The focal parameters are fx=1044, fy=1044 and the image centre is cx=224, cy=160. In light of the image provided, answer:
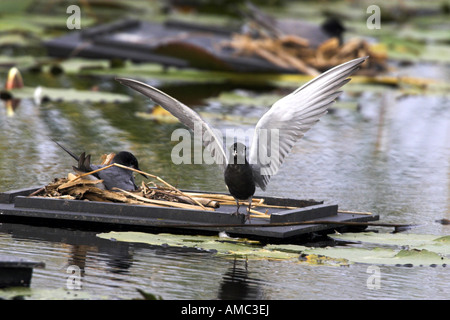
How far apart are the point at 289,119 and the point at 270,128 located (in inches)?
4.3

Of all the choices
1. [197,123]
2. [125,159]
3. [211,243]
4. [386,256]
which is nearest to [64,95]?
[125,159]

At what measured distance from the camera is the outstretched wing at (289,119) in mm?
5191

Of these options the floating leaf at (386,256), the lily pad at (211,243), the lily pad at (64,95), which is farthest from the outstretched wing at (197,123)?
the lily pad at (64,95)

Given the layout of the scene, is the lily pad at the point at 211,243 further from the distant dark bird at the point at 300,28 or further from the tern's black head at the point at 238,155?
the distant dark bird at the point at 300,28

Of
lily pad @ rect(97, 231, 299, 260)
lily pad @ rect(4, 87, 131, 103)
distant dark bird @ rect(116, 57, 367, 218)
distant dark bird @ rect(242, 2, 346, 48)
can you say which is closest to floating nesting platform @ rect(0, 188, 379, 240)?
lily pad @ rect(97, 231, 299, 260)

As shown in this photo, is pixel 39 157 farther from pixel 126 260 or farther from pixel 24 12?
pixel 24 12

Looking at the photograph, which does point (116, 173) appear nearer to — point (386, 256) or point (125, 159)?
point (125, 159)

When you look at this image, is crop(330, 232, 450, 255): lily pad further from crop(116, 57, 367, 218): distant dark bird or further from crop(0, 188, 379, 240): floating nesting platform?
crop(116, 57, 367, 218): distant dark bird

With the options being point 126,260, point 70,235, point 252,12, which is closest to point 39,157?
point 70,235

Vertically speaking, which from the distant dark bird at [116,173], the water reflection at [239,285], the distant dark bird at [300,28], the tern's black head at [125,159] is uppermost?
the distant dark bird at [300,28]

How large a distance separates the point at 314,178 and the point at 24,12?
505 inches

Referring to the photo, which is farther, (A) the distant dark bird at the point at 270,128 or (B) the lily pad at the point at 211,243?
(A) the distant dark bird at the point at 270,128

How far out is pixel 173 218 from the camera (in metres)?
5.23

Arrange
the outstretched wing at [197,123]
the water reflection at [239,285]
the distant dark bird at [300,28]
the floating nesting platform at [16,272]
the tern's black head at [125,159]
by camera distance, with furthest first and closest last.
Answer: the distant dark bird at [300,28] < the tern's black head at [125,159] < the outstretched wing at [197,123] < the water reflection at [239,285] < the floating nesting platform at [16,272]
